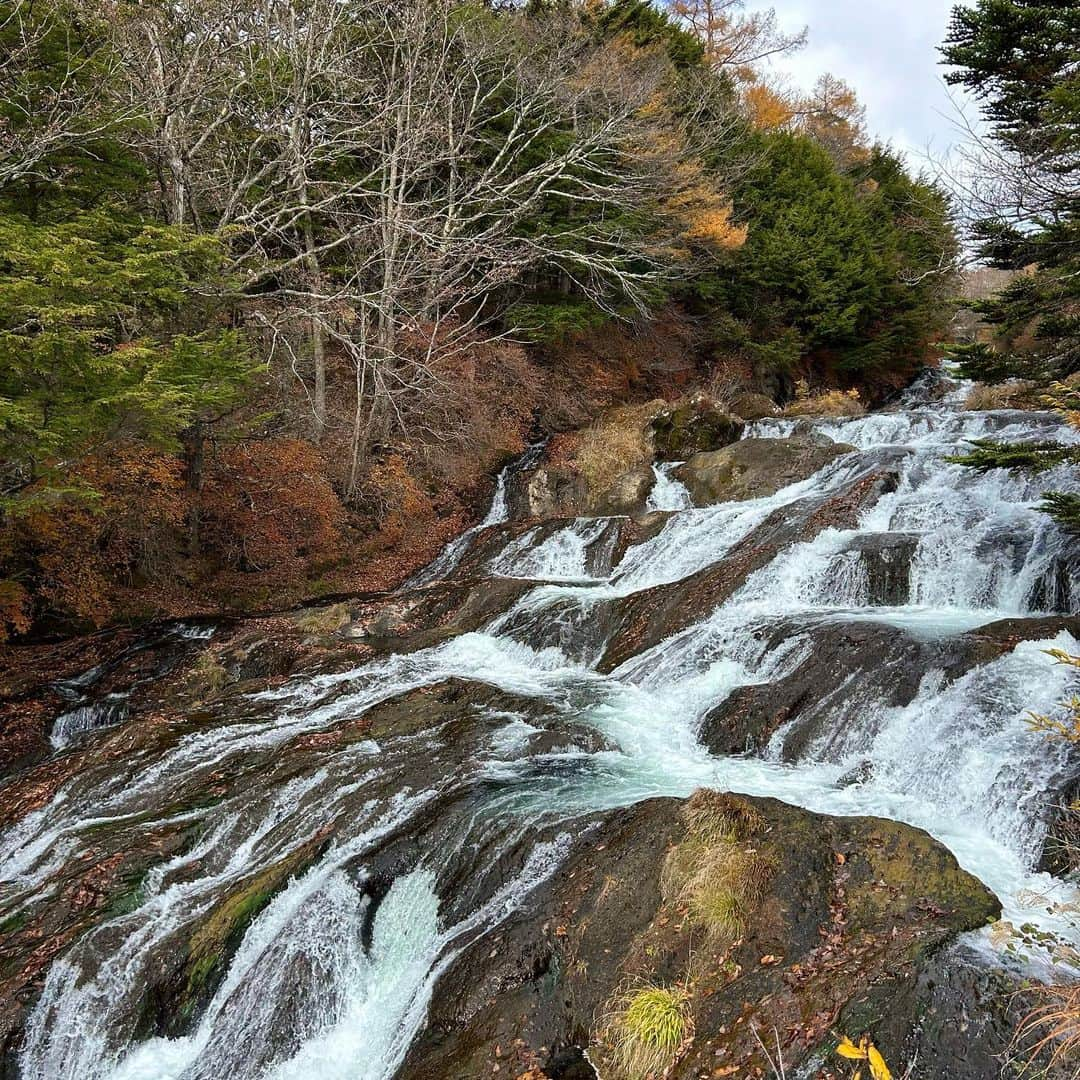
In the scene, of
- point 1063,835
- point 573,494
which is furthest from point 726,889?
point 573,494

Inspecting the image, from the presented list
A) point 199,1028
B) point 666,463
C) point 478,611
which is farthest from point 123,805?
point 666,463

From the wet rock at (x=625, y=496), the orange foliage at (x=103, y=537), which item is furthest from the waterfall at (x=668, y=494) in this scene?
the orange foliage at (x=103, y=537)

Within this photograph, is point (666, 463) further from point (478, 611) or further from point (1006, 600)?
point (1006, 600)

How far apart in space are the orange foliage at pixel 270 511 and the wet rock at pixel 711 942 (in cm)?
1135

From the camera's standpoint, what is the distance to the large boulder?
565 inches

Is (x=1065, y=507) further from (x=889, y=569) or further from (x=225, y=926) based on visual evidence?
(x=225, y=926)

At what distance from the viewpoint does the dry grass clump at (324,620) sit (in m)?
11.9

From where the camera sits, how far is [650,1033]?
12.3ft

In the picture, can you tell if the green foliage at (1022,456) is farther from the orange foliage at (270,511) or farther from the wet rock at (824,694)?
the orange foliage at (270,511)

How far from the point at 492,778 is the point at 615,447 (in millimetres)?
12595

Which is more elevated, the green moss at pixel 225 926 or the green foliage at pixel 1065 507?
the green foliage at pixel 1065 507

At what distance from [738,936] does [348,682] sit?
642 centimetres

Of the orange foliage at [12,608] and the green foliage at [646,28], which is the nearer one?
the orange foliage at [12,608]

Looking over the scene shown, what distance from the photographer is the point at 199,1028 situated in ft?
15.9
